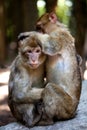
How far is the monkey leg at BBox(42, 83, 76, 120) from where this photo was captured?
6047mm

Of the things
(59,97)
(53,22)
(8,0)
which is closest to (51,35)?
(53,22)

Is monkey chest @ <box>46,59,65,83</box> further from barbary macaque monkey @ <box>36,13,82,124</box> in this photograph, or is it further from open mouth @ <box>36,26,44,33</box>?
open mouth @ <box>36,26,44,33</box>

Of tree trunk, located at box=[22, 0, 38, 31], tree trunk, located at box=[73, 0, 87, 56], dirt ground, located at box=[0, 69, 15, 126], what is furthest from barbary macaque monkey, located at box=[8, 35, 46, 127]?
tree trunk, located at box=[22, 0, 38, 31]

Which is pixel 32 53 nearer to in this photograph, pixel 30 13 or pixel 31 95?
pixel 31 95

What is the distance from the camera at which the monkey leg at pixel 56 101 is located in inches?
238

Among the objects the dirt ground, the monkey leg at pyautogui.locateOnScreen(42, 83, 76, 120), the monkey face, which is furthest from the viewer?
the dirt ground

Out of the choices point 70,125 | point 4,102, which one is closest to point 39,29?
point 70,125

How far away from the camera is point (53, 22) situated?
249 inches

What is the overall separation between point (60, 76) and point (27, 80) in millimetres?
415

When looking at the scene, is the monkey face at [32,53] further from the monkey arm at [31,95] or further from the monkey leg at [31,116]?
the monkey leg at [31,116]

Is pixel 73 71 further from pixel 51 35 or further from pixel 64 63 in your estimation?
pixel 51 35

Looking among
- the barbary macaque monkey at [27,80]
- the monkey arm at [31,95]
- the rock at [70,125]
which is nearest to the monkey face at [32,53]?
the barbary macaque monkey at [27,80]

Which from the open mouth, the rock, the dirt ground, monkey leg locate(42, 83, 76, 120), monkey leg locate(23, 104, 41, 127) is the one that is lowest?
the dirt ground

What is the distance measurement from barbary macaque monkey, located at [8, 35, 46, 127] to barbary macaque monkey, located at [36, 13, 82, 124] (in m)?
0.11
